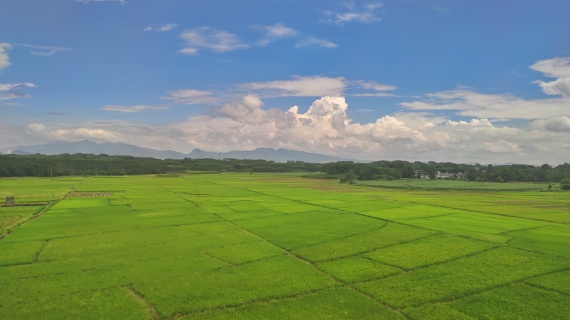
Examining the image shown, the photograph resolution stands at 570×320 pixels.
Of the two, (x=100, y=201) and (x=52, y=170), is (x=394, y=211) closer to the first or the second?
(x=100, y=201)

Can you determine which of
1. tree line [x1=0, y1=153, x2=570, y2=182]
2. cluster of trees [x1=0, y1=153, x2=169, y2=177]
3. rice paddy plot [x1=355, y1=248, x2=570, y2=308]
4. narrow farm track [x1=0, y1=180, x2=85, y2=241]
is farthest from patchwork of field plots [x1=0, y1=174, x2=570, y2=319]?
cluster of trees [x1=0, y1=153, x2=169, y2=177]

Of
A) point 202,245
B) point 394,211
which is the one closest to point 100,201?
point 202,245

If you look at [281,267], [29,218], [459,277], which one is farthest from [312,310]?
[29,218]

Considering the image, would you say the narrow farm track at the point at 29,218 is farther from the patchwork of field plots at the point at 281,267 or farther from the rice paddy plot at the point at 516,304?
the rice paddy plot at the point at 516,304

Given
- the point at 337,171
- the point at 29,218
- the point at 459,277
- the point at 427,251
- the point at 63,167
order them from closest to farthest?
the point at 459,277, the point at 427,251, the point at 29,218, the point at 63,167, the point at 337,171

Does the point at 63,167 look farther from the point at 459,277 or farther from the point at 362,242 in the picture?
the point at 459,277

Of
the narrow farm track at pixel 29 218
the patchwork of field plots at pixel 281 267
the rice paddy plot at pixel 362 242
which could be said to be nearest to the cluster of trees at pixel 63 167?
the narrow farm track at pixel 29 218

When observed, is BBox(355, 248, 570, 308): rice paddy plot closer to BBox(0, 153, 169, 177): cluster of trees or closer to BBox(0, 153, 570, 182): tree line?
BBox(0, 153, 570, 182): tree line

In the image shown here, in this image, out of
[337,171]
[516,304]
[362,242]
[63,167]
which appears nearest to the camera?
[516,304]

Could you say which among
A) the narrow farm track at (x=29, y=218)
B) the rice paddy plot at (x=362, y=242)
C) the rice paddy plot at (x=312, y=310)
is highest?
the rice paddy plot at (x=362, y=242)
